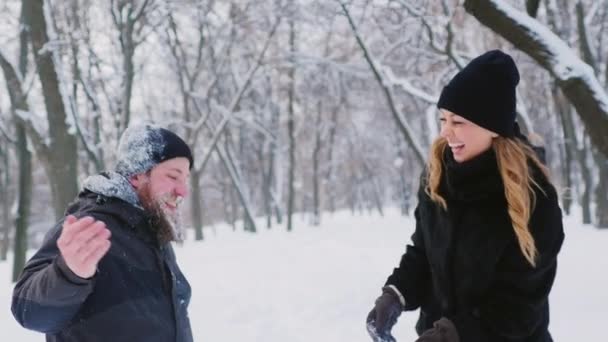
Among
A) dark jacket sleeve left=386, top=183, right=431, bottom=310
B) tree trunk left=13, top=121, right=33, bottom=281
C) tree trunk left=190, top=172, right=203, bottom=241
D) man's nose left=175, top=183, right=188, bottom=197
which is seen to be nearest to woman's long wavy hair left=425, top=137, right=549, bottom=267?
dark jacket sleeve left=386, top=183, right=431, bottom=310

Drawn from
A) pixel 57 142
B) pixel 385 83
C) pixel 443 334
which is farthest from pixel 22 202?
pixel 443 334

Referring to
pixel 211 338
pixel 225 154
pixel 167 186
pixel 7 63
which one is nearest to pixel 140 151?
pixel 167 186

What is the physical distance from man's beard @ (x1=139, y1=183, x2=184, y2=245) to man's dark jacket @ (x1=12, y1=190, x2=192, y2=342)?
3 cm

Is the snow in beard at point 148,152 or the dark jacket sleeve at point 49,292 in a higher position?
the snow in beard at point 148,152

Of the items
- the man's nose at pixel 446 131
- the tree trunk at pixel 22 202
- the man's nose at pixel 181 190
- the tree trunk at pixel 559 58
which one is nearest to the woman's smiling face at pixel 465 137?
the man's nose at pixel 446 131

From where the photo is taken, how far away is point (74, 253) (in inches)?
67.2

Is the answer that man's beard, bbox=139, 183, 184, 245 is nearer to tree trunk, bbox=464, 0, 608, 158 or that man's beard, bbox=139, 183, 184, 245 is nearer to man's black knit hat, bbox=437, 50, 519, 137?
man's black knit hat, bbox=437, 50, 519, 137

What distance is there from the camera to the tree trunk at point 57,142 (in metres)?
7.63

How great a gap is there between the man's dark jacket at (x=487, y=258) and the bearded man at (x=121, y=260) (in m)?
1.15

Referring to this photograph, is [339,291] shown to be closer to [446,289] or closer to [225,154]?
[446,289]

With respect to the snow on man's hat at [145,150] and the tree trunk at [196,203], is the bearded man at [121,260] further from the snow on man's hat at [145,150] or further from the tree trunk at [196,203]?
the tree trunk at [196,203]

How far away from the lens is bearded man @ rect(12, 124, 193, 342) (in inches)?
70.3

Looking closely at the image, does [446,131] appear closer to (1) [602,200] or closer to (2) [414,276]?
(2) [414,276]

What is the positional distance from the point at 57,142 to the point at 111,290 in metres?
6.25
